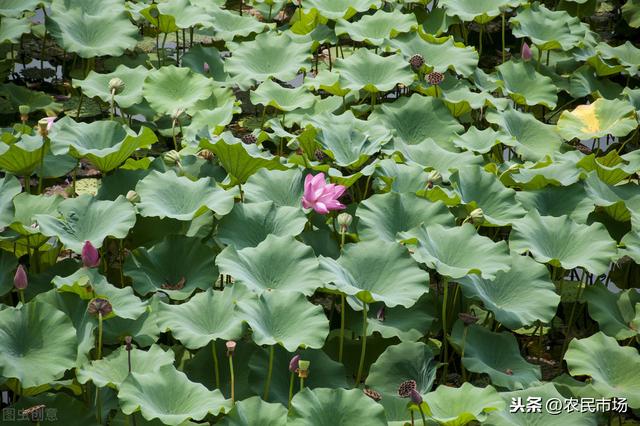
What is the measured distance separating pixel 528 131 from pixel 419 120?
1.61ft

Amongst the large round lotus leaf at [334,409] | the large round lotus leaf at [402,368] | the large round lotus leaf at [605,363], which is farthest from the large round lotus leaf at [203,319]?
the large round lotus leaf at [605,363]

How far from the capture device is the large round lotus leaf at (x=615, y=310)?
3088mm

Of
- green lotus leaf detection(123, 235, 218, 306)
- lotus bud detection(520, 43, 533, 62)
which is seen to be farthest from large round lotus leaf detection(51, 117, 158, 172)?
lotus bud detection(520, 43, 533, 62)

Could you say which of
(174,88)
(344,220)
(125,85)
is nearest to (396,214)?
(344,220)

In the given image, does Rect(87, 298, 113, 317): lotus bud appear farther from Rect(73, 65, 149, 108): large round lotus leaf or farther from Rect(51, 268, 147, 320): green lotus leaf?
Rect(73, 65, 149, 108): large round lotus leaf

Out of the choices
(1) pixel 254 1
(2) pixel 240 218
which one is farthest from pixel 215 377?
(1) pixel 254 1

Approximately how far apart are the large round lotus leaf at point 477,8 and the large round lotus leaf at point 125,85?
162cm

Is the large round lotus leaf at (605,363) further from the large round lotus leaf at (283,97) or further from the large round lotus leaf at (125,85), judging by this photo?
the large round lotus leaf at (125,85)

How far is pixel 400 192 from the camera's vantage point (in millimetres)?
3402

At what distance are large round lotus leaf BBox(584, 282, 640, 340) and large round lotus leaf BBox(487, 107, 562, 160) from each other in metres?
0.95

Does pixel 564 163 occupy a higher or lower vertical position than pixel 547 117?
higher

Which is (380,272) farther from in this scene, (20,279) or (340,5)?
(340,5)

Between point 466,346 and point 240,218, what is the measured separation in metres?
0.87

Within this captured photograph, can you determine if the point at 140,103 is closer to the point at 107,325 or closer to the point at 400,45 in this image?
the point at 400,45
